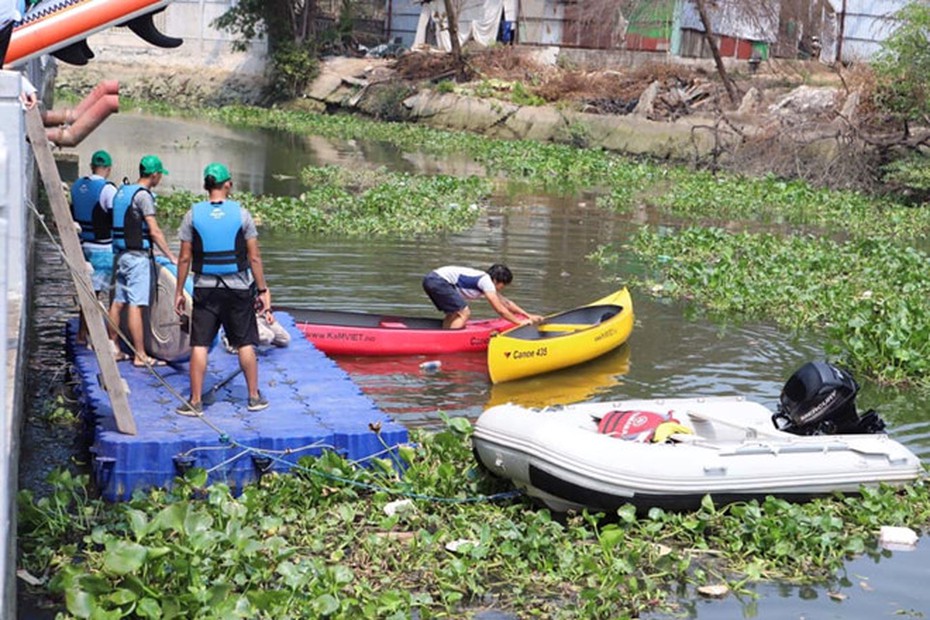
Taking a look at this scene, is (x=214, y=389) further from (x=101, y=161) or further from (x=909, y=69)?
(x=909, y=69)

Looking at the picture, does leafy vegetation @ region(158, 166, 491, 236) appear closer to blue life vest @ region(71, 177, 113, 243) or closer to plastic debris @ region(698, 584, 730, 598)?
blue life vest @ region(71, 177, 113, 243)

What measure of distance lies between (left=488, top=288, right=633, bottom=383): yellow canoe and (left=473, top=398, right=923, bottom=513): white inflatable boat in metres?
3.15

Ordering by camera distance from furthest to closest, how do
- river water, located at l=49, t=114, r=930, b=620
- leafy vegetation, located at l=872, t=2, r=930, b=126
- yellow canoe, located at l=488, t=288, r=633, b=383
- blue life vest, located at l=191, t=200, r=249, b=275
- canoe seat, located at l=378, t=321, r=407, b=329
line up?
1. leafy vegetation, located at l=872, t=2, r=930, b=126
2. canoe seat, located at l=378, t=321, r=407, b=329
3. yellow canoe, located at l=488, t=288, r=633, b=383
4. blue life vest, located at l=191, t=200, r=249, b=275
5. river water, located at l=49, t=114, r=930, b=620

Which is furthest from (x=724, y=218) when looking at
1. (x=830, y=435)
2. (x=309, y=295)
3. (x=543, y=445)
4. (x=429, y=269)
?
(x=543, y=445)

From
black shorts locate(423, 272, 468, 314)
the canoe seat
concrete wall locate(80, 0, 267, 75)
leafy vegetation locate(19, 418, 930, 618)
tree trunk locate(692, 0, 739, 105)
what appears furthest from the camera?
concrete wall locate(80, 0, 267, 75)

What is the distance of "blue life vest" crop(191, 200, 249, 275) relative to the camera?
9.58m

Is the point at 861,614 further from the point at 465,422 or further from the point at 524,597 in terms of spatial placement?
the point at 465,422

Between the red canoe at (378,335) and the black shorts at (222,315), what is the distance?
356 centimetres

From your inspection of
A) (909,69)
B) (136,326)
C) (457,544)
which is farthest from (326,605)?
(909,69)

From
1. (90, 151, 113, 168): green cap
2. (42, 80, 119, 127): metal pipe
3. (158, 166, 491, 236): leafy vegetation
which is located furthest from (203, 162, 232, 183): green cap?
(158, 166, 491, 236): leafy vegetation

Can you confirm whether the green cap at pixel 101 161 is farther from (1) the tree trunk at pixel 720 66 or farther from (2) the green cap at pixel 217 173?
(1) the tree trunk at pixel 720 66

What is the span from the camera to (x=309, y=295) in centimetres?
Answer: 1639

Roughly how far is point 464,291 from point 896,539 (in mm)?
6099

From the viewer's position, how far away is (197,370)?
9703 mm
